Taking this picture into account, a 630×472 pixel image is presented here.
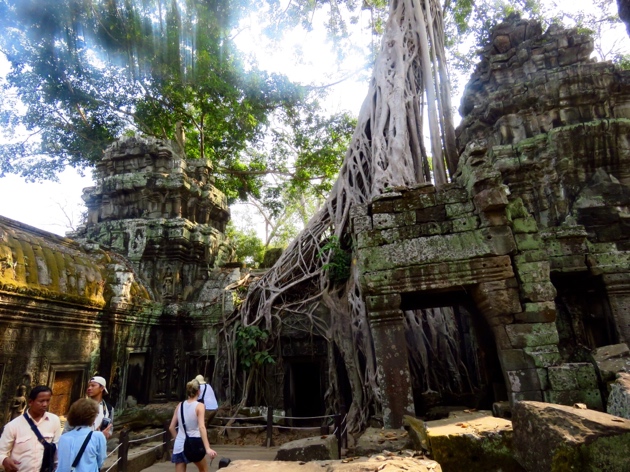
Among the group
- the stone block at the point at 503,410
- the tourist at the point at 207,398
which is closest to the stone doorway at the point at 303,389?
the tourist at the point at 207,398

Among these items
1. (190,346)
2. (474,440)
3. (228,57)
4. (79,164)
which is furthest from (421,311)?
(79,164)

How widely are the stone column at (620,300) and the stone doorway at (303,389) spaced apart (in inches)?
172

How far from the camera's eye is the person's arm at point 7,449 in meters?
2.54

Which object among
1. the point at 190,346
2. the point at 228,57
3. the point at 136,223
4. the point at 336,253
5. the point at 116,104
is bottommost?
the point at 190,346

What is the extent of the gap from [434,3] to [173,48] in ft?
23.5

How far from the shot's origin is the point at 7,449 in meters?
2.59

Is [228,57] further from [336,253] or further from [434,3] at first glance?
[336,253]

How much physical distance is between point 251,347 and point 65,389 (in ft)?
8.82

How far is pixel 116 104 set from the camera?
12.6m

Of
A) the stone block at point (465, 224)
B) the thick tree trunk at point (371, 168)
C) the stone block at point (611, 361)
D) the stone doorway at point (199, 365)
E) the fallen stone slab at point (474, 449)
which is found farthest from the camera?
the stone doorway at point (199, 365)

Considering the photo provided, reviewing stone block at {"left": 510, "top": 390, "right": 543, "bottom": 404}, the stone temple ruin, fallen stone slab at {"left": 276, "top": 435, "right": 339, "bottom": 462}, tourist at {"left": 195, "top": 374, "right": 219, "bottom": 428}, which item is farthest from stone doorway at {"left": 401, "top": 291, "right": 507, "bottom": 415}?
tourist at {"left": 195, "top": 374, "right": 219, "bottom": 428}

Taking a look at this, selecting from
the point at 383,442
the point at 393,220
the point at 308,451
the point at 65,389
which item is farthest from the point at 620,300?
the point at 65,389

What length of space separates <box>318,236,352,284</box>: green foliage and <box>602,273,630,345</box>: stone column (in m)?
3.56

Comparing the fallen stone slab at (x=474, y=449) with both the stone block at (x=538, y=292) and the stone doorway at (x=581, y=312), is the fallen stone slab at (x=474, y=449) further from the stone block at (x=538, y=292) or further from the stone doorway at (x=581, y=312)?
the stone doorway at (x=581, y=312)
